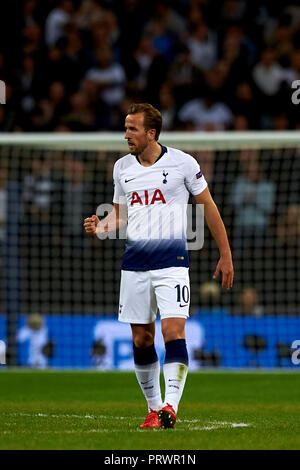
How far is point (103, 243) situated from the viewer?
14.9 m

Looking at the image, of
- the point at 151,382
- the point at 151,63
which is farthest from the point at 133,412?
the point at 151,63

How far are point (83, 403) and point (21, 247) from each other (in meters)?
5.84

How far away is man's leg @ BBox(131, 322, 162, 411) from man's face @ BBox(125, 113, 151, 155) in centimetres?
133

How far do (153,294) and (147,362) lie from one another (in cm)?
54

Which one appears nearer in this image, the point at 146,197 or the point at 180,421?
the point at 146,197

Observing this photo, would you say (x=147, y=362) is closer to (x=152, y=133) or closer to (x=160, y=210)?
(x=160, y=210)

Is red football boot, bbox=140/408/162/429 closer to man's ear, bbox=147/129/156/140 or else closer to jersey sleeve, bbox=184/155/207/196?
jersey sleeve, bbox=184/155/207/196

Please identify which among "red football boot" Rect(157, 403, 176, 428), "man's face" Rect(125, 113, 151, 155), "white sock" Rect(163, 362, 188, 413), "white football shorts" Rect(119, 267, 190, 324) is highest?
"man's face" Rect(125, 113, 151, 155)

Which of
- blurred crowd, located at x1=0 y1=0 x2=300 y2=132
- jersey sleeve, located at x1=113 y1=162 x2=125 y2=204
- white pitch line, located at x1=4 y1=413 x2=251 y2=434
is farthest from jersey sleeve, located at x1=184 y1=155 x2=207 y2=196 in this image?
blurred crowd, located at x1=0 y1=0 x2=300 y2=132

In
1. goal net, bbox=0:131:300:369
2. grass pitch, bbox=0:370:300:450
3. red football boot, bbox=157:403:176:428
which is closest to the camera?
grass pitch, bbox=0:370:300:450

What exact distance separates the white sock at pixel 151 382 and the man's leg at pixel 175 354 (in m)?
0.35

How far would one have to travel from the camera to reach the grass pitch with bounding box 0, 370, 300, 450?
20.5ft

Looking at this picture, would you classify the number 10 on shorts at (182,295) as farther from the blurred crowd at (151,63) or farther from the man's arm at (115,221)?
the blurred crowd at (151,63)

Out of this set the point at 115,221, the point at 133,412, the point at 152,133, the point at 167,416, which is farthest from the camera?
the point at 133,412
